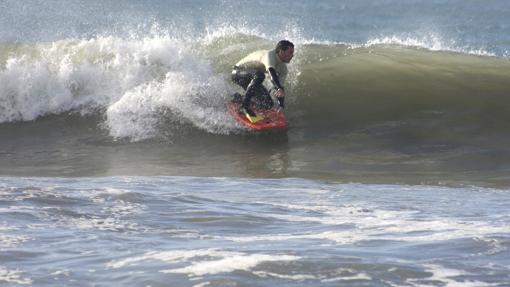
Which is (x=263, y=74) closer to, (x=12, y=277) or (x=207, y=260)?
(x=207, y=260)

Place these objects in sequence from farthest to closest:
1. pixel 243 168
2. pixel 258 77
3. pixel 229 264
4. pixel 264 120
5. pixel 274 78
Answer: pixel 264 120 → pixel 258 77 → pixel 274 78 → pixel 243 168 → pixel 229 264

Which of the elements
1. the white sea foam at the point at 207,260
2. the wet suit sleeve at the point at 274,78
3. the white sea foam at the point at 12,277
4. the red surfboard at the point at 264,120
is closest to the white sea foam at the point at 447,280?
the white sea foam at the point at 207,260

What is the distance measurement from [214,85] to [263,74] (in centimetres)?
157

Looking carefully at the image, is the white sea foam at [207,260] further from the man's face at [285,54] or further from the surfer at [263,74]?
the man's face at [285,54]

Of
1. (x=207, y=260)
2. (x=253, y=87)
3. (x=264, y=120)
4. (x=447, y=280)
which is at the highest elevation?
(x=253, y=87)

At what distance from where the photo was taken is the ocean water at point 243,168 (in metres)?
5.84

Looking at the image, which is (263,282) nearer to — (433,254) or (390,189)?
(433,254)

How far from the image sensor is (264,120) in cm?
1401

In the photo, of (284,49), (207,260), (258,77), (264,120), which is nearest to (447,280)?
(207,260)

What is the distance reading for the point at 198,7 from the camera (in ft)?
146

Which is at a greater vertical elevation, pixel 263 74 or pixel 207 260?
pixel 263 74

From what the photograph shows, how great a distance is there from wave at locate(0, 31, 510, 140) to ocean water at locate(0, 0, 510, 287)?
3 cm

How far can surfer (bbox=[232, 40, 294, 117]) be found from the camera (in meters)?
13.5

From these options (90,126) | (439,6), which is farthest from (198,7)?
(90,126)
